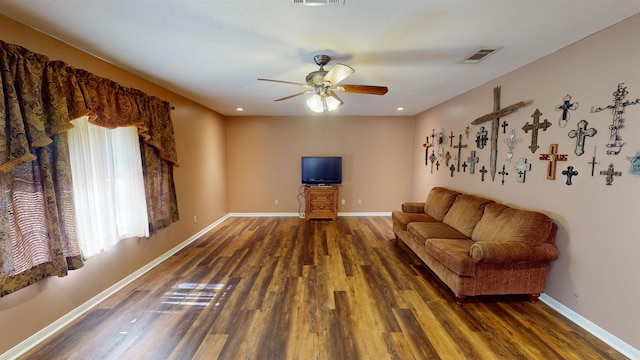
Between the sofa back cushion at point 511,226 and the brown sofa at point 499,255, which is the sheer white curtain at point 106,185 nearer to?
the brown sofa at point 499,255

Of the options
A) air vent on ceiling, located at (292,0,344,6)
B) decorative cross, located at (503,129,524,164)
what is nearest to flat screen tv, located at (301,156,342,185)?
decorative cross, located at (503,129,524,164)

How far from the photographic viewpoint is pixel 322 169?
5.68 meters

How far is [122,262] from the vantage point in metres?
2.76

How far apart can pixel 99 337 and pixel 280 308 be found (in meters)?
1.48

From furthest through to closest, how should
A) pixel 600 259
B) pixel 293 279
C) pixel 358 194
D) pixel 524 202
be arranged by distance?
1. pixel 358 194
2. pixel 293 279
3. pixel 524 202
4. pixel 600 259

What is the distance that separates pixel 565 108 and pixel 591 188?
770 mm

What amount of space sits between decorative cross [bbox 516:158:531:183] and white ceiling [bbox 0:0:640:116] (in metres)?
1.08

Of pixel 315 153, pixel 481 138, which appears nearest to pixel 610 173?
pixel 481 138

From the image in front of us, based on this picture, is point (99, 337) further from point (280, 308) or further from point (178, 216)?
point (178, 216)

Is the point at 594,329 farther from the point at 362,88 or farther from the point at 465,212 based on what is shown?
the point at 362,88

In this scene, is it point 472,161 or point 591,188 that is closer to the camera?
point 591,188

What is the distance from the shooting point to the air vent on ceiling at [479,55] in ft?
7.45

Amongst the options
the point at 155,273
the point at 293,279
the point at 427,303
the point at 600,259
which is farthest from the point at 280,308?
the point at 600,259

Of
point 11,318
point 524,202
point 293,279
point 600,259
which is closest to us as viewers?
point 11,318
